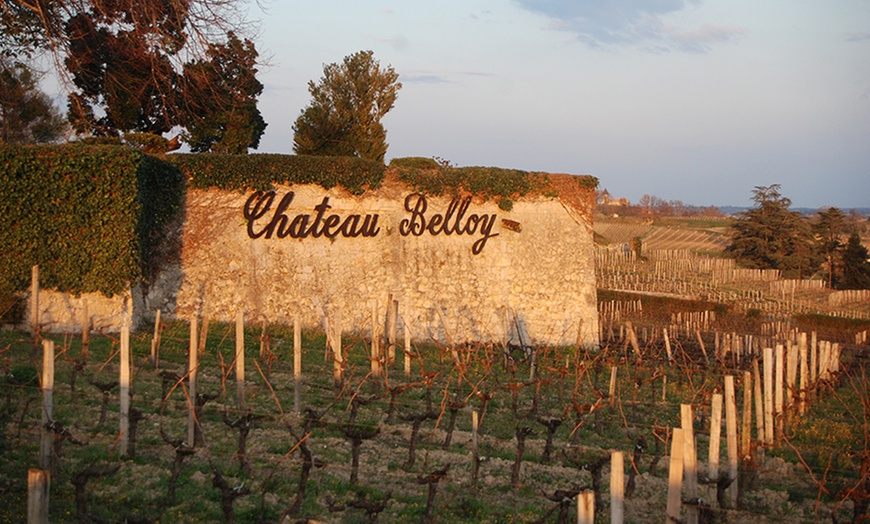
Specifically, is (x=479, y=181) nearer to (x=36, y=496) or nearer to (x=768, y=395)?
(x=768, y=395)

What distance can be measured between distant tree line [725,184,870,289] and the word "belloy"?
26.6 meters

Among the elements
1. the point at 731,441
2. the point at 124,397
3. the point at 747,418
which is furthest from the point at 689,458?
the point at 124,397

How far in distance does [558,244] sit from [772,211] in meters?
27.8

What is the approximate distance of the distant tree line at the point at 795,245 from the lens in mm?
38469

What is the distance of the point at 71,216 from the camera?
47.8ft

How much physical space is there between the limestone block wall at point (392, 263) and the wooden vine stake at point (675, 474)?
425 inches

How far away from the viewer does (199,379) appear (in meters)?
11.3

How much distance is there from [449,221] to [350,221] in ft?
7.49

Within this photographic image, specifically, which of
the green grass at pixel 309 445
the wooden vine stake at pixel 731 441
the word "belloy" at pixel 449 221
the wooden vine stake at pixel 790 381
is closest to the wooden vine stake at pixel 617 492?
the green grass at pixel 309 445

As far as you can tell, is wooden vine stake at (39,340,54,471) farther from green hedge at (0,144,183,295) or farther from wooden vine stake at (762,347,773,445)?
green hedge at (0,144,183,295)

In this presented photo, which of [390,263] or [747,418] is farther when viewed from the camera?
[390,263]

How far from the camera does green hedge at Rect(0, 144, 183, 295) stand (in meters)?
14.2

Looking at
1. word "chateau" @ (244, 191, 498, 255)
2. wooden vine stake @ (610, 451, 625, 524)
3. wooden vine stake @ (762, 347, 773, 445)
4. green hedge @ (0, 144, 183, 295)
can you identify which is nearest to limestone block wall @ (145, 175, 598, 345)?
word "chateau" @ (244, 191, 498, 255)

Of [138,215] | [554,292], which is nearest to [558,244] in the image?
[554,292]
